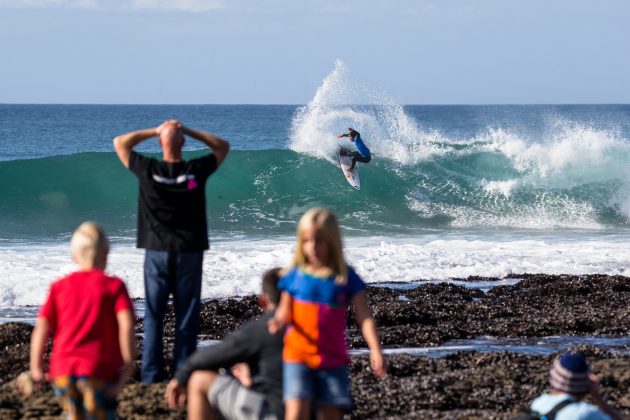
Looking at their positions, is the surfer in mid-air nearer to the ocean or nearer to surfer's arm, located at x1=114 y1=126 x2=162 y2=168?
the ocean

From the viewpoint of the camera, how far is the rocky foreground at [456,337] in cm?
632

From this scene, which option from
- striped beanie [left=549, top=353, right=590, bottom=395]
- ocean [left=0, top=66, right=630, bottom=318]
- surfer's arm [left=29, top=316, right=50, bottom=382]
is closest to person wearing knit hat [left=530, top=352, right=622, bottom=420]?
striped beanie [left=549, top=353, right=590, bottom=395]

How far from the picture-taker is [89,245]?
14.9 ft

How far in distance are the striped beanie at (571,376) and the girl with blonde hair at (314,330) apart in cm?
79

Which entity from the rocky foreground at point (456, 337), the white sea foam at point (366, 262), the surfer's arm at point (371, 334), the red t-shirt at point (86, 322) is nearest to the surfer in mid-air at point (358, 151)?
the white sea foam at point (366, 262)

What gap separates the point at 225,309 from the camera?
1117 cm

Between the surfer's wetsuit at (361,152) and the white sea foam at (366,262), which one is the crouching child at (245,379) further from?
the surfer's wetsuit at (361,152)

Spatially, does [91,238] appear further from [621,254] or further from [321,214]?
[621,254]

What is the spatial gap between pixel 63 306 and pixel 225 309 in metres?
6.67

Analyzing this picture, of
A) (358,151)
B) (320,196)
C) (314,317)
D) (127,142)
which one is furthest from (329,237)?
(320,196)

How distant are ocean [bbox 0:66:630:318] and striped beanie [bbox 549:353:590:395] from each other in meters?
9.06

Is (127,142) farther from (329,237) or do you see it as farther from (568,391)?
(568,391)

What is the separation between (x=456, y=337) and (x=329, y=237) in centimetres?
537

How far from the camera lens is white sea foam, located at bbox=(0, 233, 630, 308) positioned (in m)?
13.8
